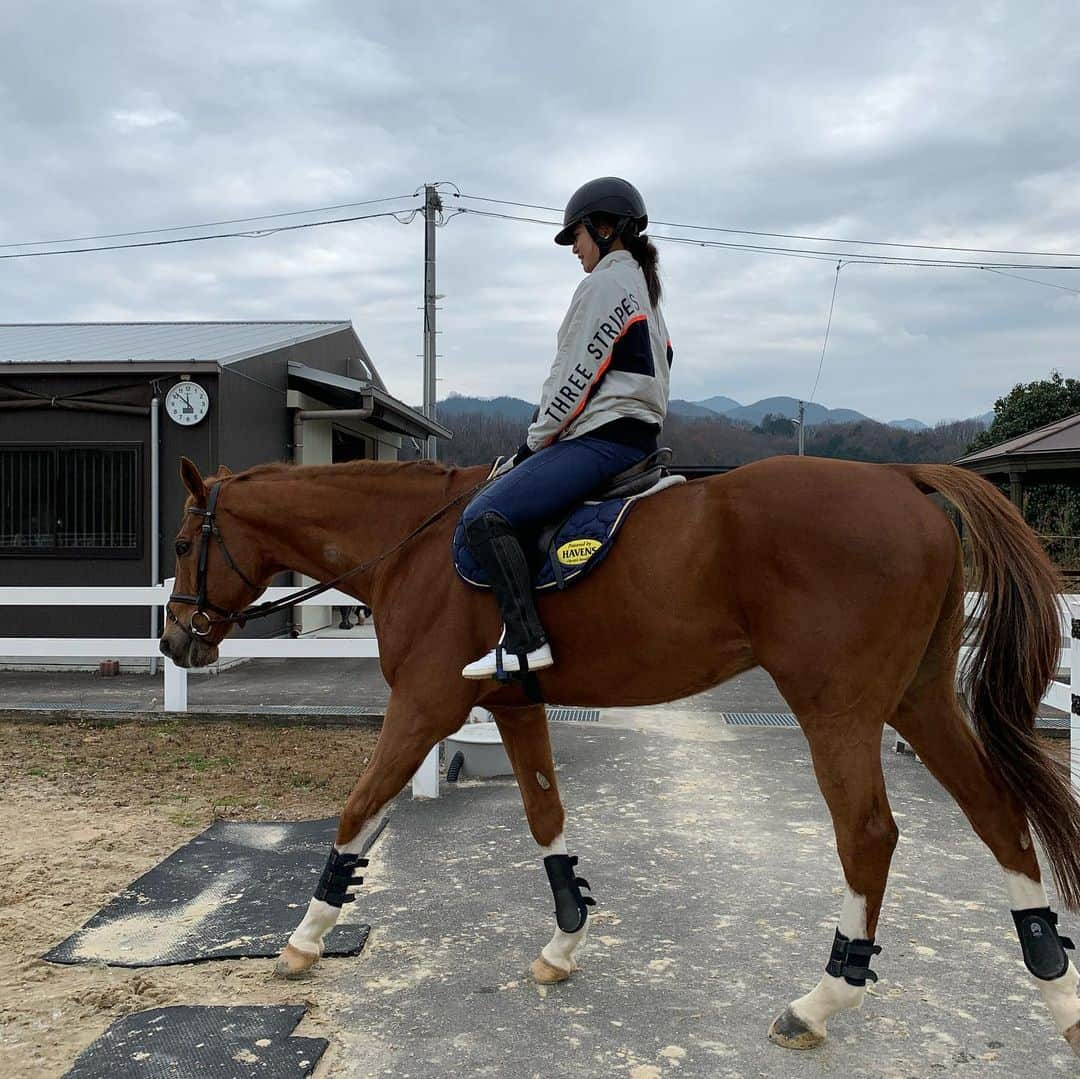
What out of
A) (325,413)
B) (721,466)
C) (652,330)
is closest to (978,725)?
(721,466)

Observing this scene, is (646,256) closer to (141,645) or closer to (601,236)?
(601,236)

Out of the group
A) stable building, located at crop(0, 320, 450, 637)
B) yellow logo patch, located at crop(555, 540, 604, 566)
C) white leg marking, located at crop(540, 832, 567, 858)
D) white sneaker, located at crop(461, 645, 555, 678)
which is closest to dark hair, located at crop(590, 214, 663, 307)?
yellow logo patch, located at crop(555, 540, 604, 566)

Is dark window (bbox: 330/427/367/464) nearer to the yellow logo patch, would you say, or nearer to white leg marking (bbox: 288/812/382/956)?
white leg marking (bbox: 288/812/382/956)

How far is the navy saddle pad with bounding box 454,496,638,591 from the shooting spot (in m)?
3.20

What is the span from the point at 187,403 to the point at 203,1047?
959 cm

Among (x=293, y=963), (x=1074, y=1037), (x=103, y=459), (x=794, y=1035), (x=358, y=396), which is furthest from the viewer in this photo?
(x=358, y=396)

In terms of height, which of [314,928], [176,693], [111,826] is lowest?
[111,826]

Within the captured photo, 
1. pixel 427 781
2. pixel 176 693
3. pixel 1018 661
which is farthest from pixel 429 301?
pixel 1018 661

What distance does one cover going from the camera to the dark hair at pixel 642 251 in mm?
3554

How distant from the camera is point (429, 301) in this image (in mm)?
20750

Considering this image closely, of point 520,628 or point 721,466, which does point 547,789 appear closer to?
point 520,628

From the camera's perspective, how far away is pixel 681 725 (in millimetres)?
8109

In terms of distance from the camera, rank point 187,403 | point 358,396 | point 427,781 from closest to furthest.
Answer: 1. point 427,781
2. point 187,403
3. point 358,396

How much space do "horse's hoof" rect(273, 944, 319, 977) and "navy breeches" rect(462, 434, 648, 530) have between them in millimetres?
1675
